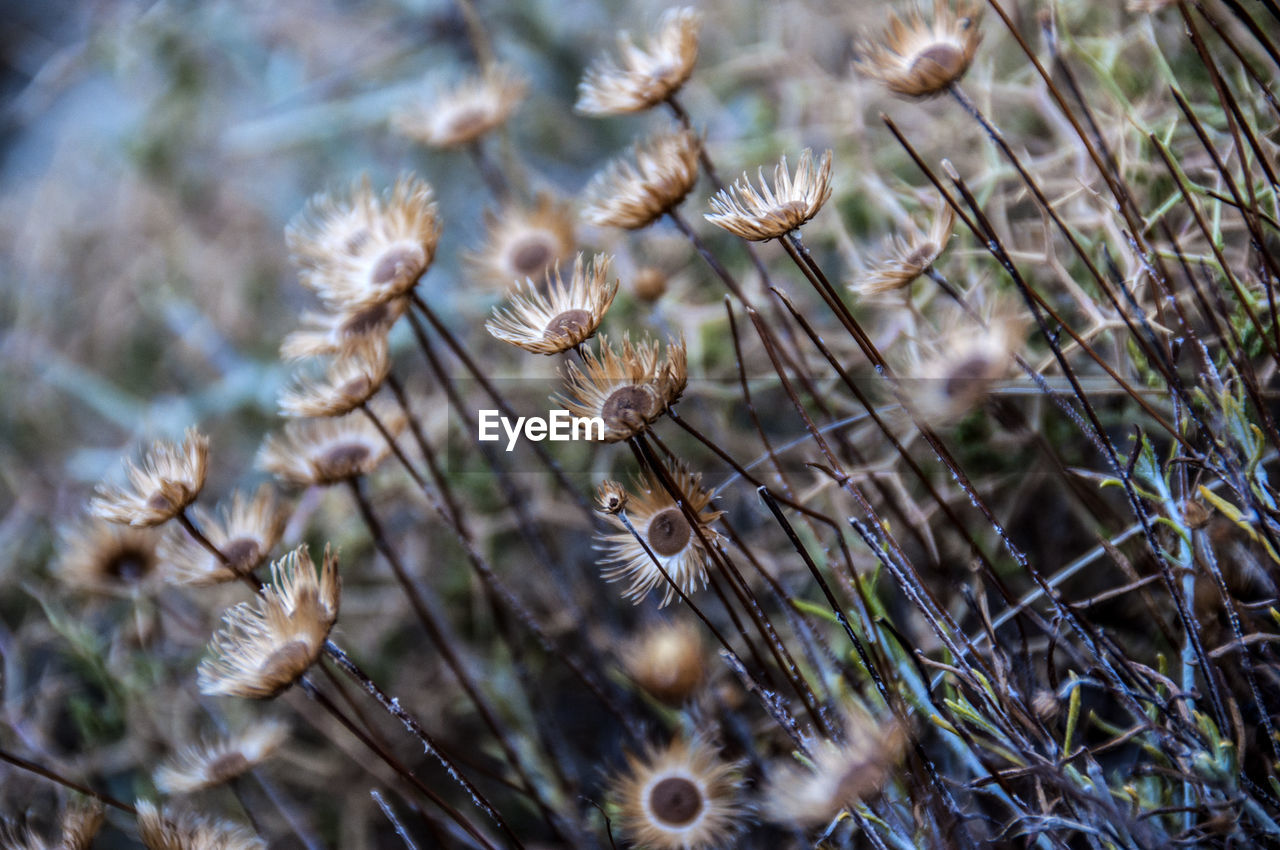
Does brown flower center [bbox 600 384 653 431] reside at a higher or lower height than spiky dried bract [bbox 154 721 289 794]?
higher

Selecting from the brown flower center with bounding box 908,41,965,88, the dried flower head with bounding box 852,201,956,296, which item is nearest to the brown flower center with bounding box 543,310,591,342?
the dried flower head with bounding box 852,201,956,296

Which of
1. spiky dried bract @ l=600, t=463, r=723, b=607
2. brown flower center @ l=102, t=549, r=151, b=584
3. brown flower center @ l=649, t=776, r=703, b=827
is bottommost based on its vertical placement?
brown flower center @ l=102, t=549, r=151, b=584

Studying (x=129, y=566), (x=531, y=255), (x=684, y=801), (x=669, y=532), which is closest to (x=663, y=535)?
(x=669, y=532)

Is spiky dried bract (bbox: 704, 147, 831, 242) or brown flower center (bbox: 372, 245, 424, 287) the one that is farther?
brown flower center (bbox: 372, 245, 424, 287)

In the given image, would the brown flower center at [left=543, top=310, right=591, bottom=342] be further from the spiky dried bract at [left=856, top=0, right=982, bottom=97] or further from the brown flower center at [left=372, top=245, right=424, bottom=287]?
the spiky dried bract at [left=856, top=0, right=982, bottom=97]

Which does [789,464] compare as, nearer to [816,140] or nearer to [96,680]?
[816,140]

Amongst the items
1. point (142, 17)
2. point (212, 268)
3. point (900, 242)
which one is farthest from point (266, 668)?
point (142, 17)
